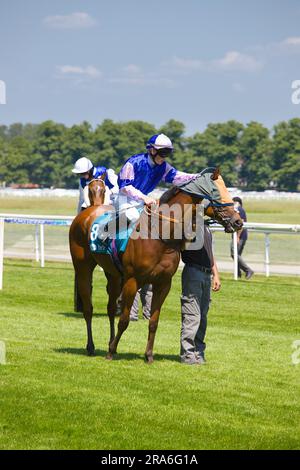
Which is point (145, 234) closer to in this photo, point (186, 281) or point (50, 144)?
point (186, 281)

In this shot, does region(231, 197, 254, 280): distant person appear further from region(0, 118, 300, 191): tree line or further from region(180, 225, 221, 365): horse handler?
region(0, 118, 300, 191): tree line

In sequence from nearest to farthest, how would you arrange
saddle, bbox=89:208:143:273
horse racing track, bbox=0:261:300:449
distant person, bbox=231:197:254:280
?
horse racing track, bbox=0:261:300:449
saddle, bbox=89:208:143:273
distant person, bbox=231:197:254:280

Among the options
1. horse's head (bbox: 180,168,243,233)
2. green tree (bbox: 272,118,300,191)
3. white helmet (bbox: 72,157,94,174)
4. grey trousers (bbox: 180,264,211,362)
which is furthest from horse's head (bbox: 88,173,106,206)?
green tree (bbox: 272,118,300,191)

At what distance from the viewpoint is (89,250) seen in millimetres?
9383

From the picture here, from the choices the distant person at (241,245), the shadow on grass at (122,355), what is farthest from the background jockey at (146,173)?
the distant person at (241,245)

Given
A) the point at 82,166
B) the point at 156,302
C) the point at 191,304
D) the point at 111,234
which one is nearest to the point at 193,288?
the point at 191,304

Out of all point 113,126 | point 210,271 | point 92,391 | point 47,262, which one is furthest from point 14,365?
point 113,126

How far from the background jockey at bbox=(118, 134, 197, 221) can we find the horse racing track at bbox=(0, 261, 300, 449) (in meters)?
1.50

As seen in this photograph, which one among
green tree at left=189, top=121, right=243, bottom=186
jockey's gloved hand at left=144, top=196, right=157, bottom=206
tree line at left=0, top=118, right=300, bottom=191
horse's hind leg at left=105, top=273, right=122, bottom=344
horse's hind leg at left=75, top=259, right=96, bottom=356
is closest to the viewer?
jockey's gloved hand at left=144, top=196, right=157, bottom=206

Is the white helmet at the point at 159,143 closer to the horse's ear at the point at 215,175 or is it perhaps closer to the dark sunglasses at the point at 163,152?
the dark sunglasses at the point at 163,152

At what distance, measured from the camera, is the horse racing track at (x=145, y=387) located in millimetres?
6113

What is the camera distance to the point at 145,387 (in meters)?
7.49

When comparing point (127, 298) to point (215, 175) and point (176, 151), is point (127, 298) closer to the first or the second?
point (215, 175)

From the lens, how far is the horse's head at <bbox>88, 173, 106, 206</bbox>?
1012 centimetres
